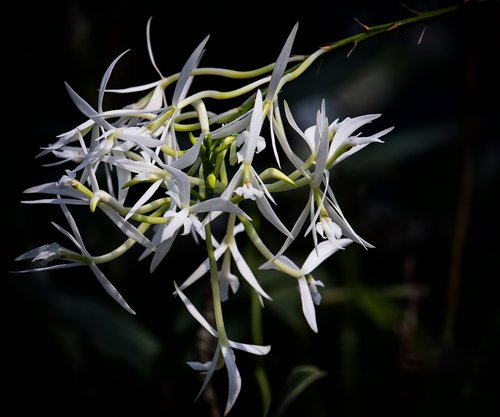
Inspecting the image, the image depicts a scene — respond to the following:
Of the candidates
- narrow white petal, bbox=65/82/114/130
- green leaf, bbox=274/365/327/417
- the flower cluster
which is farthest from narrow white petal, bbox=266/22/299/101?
green leaf, bbox=274/365/327/417

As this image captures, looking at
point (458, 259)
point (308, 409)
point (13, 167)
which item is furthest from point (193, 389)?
point (13, 167)

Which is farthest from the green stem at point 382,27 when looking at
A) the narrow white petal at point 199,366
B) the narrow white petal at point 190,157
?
the narrow white petal at point 199,366

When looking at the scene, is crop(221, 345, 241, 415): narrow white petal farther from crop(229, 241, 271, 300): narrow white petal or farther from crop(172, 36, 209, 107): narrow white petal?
crop(172, 36, 209, 107): narrow white petal

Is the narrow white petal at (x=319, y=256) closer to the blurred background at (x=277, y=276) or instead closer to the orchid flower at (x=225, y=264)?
the orchid flower at (x=225, y=264)

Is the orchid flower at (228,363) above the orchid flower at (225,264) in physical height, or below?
below

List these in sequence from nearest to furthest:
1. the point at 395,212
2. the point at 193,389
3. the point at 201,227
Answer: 1. the point at 201,227
2. the point at 193,389
3. the point at 395,212

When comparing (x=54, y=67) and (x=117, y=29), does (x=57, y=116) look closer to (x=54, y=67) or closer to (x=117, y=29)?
(x=54, y=67)

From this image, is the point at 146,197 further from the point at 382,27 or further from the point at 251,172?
the point at 382,27

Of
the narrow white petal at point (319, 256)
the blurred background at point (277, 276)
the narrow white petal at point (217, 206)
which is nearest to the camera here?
the narrow white petal at point (217, 206)

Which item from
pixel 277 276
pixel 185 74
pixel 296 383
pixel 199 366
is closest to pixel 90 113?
pixel 185 74
